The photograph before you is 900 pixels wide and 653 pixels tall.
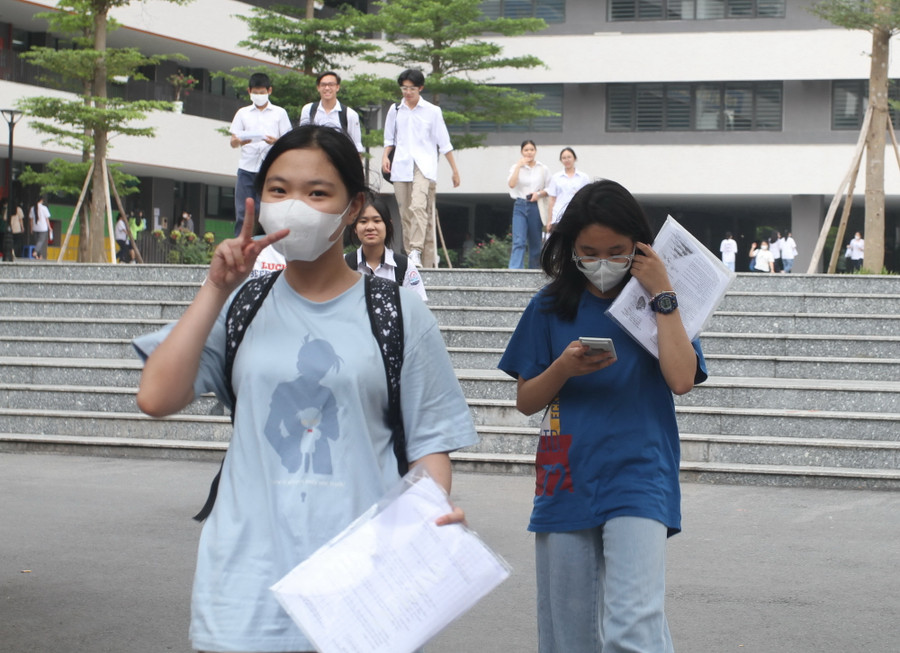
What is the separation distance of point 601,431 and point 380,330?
3.60ft

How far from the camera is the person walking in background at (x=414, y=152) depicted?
14.2 meters

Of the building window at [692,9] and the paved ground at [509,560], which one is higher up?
the building window at [692,9]

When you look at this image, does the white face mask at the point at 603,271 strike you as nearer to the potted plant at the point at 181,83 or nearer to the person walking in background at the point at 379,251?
the person walking in background at the point at 379,251

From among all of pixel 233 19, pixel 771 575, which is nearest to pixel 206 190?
pixel 233 19

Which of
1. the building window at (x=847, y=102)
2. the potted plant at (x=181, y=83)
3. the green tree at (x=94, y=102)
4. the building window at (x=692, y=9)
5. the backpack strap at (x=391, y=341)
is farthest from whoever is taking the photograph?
the building window at (x=692, y=9)

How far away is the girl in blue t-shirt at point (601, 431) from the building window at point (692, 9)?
38773mm

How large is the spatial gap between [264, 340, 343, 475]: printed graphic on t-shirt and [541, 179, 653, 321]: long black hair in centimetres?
126

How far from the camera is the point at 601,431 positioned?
361 centimetres

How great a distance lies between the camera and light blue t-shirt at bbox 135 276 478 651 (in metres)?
2.61

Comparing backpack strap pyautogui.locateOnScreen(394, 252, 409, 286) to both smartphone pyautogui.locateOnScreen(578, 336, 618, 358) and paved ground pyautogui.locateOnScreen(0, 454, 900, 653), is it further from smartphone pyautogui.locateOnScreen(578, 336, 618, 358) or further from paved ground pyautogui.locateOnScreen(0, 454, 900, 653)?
smartphone pyautogui.locateOnScreen(578, 336, 618, 358)

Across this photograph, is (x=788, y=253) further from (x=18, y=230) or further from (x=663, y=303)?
(x=663, y=303)

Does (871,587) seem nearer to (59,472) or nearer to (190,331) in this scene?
(190,331)

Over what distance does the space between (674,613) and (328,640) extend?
3661 mm

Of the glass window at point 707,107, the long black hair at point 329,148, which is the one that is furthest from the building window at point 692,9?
the long black hair at point 329,148
